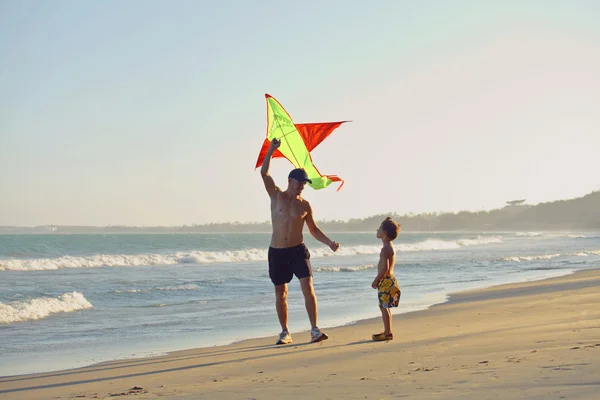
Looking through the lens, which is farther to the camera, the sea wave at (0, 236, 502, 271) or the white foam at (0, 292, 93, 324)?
the sea wave at (0, 236, 502, 271)

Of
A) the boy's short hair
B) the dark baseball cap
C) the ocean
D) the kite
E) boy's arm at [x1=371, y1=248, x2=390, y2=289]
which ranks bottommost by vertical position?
the ocean

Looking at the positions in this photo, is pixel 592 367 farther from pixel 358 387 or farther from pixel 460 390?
pixel 358 387

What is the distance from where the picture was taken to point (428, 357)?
5.35 meters

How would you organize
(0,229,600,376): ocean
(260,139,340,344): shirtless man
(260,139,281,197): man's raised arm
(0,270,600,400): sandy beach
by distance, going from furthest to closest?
(0,229,600,376): ocean < (260,139,340,344): shirtless man < (260,139,281,197): man's raised arm < (0,270,600,400): sandy beach

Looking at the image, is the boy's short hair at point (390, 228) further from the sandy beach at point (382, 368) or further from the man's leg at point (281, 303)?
the man's leg at point (281, 303)

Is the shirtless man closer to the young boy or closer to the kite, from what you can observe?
the young boy

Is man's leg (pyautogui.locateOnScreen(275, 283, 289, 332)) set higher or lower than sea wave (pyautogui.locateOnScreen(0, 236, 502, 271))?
higher

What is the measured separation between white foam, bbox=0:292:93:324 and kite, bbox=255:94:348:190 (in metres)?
5.53

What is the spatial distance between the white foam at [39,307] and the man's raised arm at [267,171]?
18.8 feet

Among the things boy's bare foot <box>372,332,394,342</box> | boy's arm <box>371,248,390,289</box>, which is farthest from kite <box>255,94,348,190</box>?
boy's bare foot <box>372,332,394,342</box>

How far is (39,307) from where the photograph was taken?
1165 centimetres

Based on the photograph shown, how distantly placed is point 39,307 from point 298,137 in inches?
245

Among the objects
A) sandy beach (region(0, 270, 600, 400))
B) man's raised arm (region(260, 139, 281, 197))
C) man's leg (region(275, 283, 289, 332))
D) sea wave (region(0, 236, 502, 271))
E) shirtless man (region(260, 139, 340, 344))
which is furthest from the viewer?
sea wave (region(0, 236, 502, 271))

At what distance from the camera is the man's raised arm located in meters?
6.84
